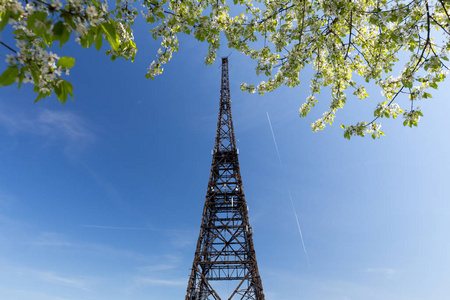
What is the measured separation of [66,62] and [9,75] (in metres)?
0.38

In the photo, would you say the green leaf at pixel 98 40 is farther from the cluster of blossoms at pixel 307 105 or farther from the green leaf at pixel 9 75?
the cluster of blossoms at pixel 307 105

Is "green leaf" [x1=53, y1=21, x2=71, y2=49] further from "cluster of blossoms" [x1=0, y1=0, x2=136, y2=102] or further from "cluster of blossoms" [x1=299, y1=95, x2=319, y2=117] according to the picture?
"cluster of blossoms" [x1=299, y1=95, x2=319, y2=117]

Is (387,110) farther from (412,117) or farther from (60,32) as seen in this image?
(60,32)

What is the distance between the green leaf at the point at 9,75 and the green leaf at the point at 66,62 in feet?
0.94

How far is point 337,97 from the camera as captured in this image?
6535mm

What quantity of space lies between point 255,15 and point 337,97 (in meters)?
3.33

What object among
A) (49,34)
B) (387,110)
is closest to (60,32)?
(49,34)

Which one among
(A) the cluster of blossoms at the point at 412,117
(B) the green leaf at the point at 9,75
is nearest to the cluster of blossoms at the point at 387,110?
(A) the cluster of blossoms at the point at 412,117

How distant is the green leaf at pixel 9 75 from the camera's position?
1620 millimetres

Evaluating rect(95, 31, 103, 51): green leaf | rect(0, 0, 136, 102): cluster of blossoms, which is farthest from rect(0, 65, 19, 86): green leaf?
rect(95, 31, 103, 51): green leaf

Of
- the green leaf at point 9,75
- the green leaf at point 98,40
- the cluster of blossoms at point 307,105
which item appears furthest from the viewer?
the cluster of blossoms at point 307,105

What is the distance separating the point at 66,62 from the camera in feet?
5.88

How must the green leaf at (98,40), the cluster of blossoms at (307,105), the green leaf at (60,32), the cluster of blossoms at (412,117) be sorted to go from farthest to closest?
1. the cluster of blossoms at (307,105)
2. the cluster of blossoms at (412,117)
3. the green leaf at (98,40)
4. the green leaf at (60,32)

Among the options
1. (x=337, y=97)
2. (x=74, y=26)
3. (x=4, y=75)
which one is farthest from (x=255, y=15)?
(x=4, y=75)
